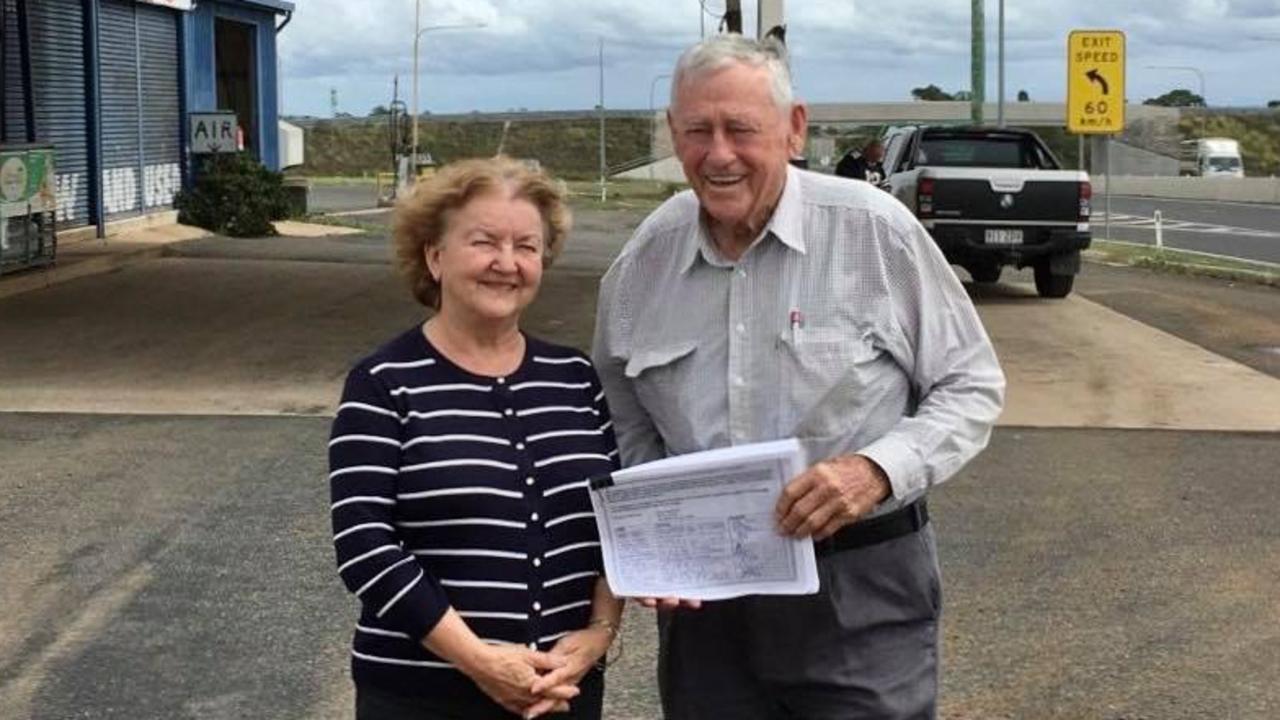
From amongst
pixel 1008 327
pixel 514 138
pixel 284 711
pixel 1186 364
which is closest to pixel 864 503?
pixel 284 711

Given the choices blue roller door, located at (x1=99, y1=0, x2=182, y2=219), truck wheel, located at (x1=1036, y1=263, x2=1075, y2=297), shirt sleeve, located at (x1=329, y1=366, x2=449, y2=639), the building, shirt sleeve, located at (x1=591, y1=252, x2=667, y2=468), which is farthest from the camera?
blue roller door, located at (x1=99, y1=0, x2=182, y2=219)

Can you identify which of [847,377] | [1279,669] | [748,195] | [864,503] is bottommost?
[1279,669]

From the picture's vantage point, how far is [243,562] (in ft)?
19.1

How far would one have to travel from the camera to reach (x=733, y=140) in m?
2.46

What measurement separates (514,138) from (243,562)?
89657 millimetres

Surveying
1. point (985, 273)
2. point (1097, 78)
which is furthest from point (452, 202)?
point (1097, 78)

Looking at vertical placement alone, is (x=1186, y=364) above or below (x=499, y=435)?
below

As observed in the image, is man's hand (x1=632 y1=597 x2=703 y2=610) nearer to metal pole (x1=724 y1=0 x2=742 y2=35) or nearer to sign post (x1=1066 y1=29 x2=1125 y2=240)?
metal pole (x1=724 y1=0 x2=742 y2=35)

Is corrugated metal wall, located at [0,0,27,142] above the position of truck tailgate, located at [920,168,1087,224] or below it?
above

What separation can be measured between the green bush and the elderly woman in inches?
849

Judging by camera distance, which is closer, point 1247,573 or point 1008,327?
point 1247,573

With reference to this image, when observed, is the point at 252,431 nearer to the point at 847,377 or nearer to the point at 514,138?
the point at 847,377

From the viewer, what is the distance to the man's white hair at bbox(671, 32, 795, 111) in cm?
245

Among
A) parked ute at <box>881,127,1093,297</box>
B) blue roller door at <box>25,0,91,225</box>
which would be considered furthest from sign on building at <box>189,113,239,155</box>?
parked ute at <box>881,127,1093,297</box>
